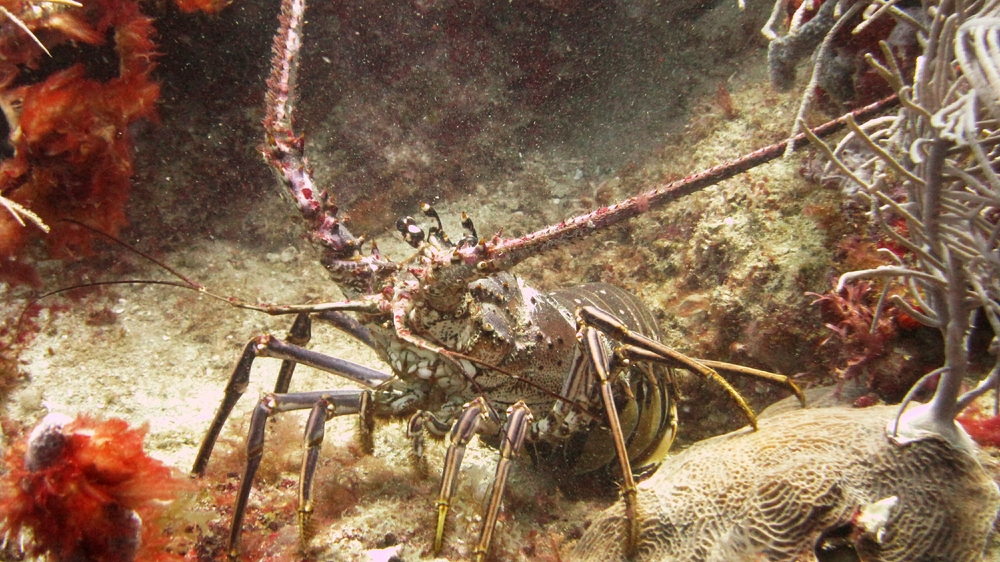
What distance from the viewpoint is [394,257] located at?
5.05 m

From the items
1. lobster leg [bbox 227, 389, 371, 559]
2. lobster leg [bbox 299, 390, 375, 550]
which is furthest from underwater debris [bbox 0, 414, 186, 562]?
lobster leg [bbox 299, 390, 375, 550]

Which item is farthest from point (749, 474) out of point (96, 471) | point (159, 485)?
point (96, 471)

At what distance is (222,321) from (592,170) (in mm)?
4008

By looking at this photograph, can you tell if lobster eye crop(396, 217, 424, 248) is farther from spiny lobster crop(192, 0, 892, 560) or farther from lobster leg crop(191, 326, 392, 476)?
lobster leg crop(191, 326, 392, 476)

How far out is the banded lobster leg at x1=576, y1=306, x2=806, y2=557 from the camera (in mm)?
2096

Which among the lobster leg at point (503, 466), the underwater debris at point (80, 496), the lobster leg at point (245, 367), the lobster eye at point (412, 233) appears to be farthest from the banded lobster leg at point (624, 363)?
the underwater debris at point (80, 496)

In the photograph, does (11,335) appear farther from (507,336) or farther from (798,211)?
(798,211)

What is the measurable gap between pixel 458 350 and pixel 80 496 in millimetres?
1514

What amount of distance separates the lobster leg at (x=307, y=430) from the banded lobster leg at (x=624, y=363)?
1173 millimetres

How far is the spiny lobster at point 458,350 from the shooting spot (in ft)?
6.81

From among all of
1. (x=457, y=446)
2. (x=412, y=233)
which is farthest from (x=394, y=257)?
(x=457, y=446)

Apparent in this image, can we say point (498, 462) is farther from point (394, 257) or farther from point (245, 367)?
point (394, 257)

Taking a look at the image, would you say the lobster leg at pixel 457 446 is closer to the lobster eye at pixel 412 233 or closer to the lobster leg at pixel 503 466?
the lobster leg at pixel 503 466

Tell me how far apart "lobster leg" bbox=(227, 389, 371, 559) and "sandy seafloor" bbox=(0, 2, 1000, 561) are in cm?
16
